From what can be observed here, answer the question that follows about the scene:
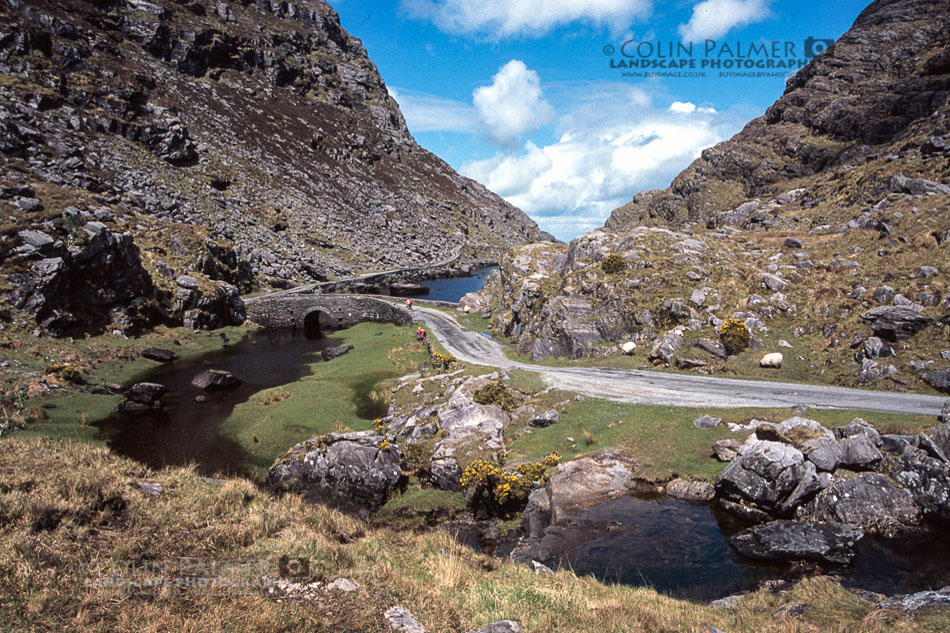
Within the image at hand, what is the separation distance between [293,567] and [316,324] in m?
83.9

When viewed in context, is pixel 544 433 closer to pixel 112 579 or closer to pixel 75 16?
pixel 112 579

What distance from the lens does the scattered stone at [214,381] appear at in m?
45.4

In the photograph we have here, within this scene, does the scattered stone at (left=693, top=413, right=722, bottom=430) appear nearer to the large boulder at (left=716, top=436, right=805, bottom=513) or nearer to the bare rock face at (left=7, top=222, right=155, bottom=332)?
the large boulder at (left=716, top=436, right=805, bottom=513)

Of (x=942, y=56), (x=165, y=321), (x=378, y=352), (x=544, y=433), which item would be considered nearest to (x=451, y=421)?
(x=544, y=433)

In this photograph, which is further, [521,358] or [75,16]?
[75,16]

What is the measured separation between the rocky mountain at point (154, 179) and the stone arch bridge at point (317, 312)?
9244mm

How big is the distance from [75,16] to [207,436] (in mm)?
186631

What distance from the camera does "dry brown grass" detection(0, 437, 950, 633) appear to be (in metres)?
7.79

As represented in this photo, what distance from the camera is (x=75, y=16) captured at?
14188 centimetres

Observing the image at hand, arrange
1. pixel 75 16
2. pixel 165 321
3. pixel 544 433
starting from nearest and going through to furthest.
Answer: pixel 544 433 < pixel 165 321 < pixel 75 16

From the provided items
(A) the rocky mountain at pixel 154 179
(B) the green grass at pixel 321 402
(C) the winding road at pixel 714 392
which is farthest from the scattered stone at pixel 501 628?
(A) the rocky mountain at pixel 154 179

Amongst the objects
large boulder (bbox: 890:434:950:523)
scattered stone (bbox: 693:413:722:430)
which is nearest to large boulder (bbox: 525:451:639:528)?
scattered stone (bbox: 693:413:722:430)

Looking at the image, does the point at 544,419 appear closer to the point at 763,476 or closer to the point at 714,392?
the point at 714,392

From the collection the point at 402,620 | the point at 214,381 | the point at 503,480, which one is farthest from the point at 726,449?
the point at 214,381
